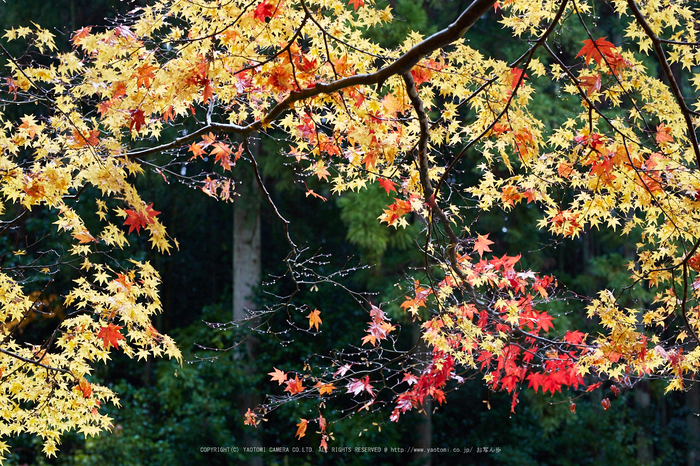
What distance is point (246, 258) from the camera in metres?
7.54

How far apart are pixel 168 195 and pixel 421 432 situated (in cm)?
447

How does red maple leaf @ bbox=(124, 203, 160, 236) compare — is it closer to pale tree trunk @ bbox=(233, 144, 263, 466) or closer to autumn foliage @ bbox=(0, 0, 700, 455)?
autumn foliage @ bbox=(0, 0, 700, 455)

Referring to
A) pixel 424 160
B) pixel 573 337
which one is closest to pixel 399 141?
pixel 424 160

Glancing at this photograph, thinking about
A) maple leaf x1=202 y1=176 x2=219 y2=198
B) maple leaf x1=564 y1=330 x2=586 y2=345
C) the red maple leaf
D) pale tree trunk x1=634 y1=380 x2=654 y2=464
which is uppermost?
maple leaf x1=202 y1=176 x2=219 y2=198

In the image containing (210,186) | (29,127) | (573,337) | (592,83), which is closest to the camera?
(592,83)

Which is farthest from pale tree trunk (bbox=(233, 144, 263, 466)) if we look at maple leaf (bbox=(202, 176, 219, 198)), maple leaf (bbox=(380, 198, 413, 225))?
maple leaf (bbox=(380, 198, 413, 225))

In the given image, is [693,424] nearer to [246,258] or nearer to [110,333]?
[246,258]

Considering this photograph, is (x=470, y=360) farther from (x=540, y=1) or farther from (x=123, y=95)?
(x=123, y=95)

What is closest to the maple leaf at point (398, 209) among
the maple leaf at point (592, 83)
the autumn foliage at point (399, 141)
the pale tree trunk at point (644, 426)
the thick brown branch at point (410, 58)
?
the autumn foliage at point (399, 141)

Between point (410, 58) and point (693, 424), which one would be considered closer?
point (410, 58)

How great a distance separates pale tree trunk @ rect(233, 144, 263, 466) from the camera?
721cm

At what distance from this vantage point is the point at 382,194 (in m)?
6.17

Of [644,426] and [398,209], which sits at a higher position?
[398,209]

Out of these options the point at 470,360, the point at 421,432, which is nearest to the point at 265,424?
the point at 421,432
